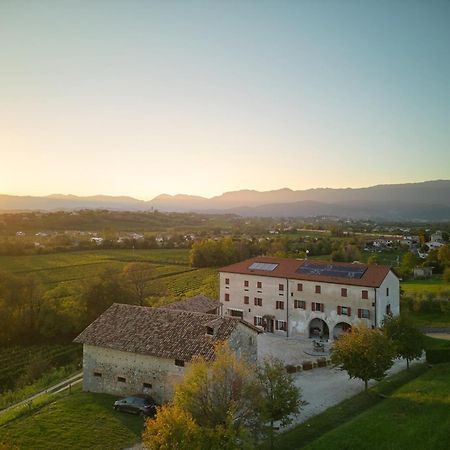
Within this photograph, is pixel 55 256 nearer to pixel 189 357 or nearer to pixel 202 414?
pixel 189 357

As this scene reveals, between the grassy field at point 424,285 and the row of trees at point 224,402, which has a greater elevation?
the row of trees at point 224,402

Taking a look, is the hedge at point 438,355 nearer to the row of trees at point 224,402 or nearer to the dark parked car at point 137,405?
the row of trees at point 224,402

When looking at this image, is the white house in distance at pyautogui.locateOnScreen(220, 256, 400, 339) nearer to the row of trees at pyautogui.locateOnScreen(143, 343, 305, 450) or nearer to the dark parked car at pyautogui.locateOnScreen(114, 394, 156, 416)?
the dark parked car at pyautogui.locateOnScreen(114, 394, 156, 416)

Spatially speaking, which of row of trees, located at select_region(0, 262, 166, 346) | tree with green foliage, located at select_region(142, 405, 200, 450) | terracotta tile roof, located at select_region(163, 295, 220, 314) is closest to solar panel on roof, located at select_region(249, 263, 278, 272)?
terracotta tile roof, located at select_region(163, 295, 220, 314)

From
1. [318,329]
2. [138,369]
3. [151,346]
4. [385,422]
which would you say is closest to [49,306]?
[138,369]

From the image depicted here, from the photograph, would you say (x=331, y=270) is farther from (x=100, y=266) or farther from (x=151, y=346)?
(x=100, y=266)

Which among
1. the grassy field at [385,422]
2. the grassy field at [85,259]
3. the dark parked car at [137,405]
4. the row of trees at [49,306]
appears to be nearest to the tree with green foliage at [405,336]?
the grassy field at [385,422]

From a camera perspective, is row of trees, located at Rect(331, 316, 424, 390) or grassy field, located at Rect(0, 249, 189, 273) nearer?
row of trees, located at Rect(331, 316, 424, 390)
